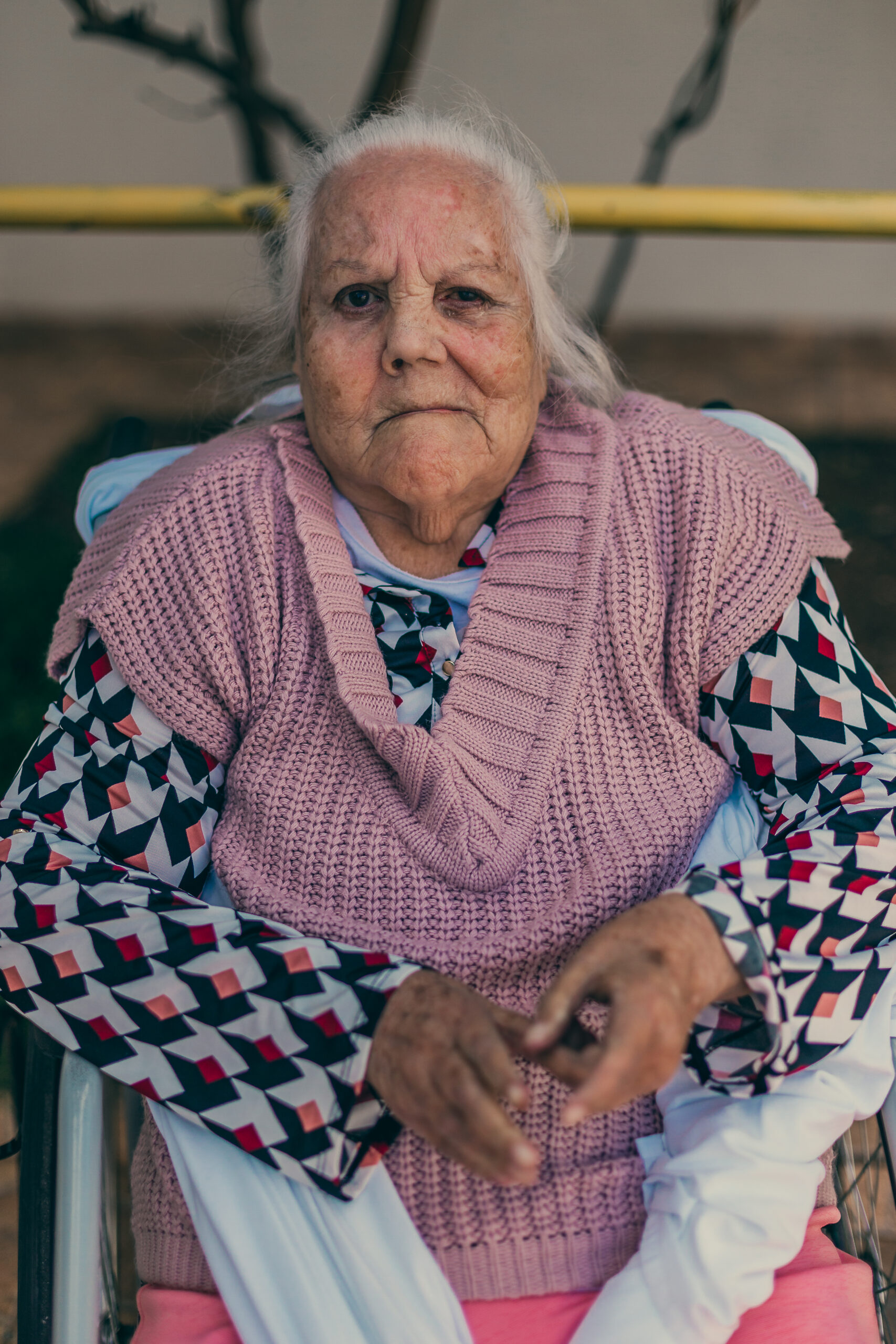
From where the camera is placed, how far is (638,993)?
3.79 ft

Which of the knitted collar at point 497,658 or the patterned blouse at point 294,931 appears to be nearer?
the patterned blouse at point 294,931

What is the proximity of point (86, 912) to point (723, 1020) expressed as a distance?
0.79m

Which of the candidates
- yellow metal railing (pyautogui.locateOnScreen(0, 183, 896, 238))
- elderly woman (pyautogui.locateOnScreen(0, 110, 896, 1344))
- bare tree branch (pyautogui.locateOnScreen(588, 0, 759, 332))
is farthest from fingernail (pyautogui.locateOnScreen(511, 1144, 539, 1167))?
bare tree branch (pyautogui.locateOnScreen(588, 0, 759, 332))

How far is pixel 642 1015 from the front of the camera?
1139 millimetres

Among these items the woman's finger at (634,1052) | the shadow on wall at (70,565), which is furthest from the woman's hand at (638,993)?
the shadow on wall at (70,565)

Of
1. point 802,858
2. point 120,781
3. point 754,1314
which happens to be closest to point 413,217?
point 120,781

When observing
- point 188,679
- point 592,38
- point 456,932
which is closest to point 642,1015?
point 456,932

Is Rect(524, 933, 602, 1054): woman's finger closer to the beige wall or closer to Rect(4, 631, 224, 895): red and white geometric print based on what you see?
Rect(4, 631, 224, 895): red and white geometric print

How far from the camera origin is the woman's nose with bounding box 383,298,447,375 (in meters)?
1.52

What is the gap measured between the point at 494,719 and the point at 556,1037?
53 cm

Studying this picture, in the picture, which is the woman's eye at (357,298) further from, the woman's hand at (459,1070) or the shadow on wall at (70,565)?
the shadow on wall at (70,565)

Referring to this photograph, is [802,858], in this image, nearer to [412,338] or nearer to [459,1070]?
[459,1070]

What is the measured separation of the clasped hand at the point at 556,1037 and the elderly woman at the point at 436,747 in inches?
0.5

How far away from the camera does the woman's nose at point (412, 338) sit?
1.52 metres
